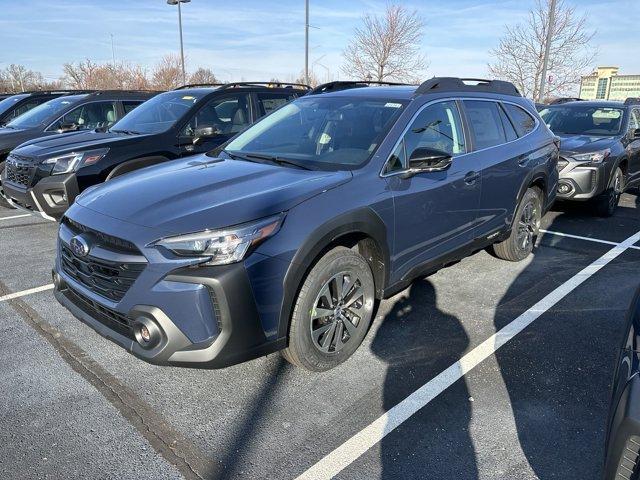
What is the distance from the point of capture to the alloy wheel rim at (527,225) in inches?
205

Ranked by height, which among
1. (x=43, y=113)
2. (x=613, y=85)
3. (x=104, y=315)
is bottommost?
(x=104, y=315)

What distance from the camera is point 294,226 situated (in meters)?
2.72

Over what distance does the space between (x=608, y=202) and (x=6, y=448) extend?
7.69m

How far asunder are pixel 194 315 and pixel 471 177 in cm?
263

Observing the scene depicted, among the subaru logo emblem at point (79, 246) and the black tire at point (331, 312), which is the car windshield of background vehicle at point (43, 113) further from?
the black tire at point (331, 312)

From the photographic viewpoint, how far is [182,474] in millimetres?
2340

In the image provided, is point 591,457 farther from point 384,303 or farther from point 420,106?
point 420,106

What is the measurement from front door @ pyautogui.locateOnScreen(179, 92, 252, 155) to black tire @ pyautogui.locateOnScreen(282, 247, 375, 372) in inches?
141

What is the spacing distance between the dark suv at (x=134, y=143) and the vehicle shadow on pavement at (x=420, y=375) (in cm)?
338

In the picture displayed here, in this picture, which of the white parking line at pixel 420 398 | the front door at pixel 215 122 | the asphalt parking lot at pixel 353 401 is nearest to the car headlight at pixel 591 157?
the white parking line at pixel 420 398

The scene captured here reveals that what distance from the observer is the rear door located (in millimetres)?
4344

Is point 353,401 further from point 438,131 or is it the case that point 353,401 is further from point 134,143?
point 134,143

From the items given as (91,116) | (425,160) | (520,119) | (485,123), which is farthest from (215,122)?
(425,160)

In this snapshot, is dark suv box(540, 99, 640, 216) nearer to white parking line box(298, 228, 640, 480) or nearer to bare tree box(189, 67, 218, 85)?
white parking line box(298, 228, 640, 480)
